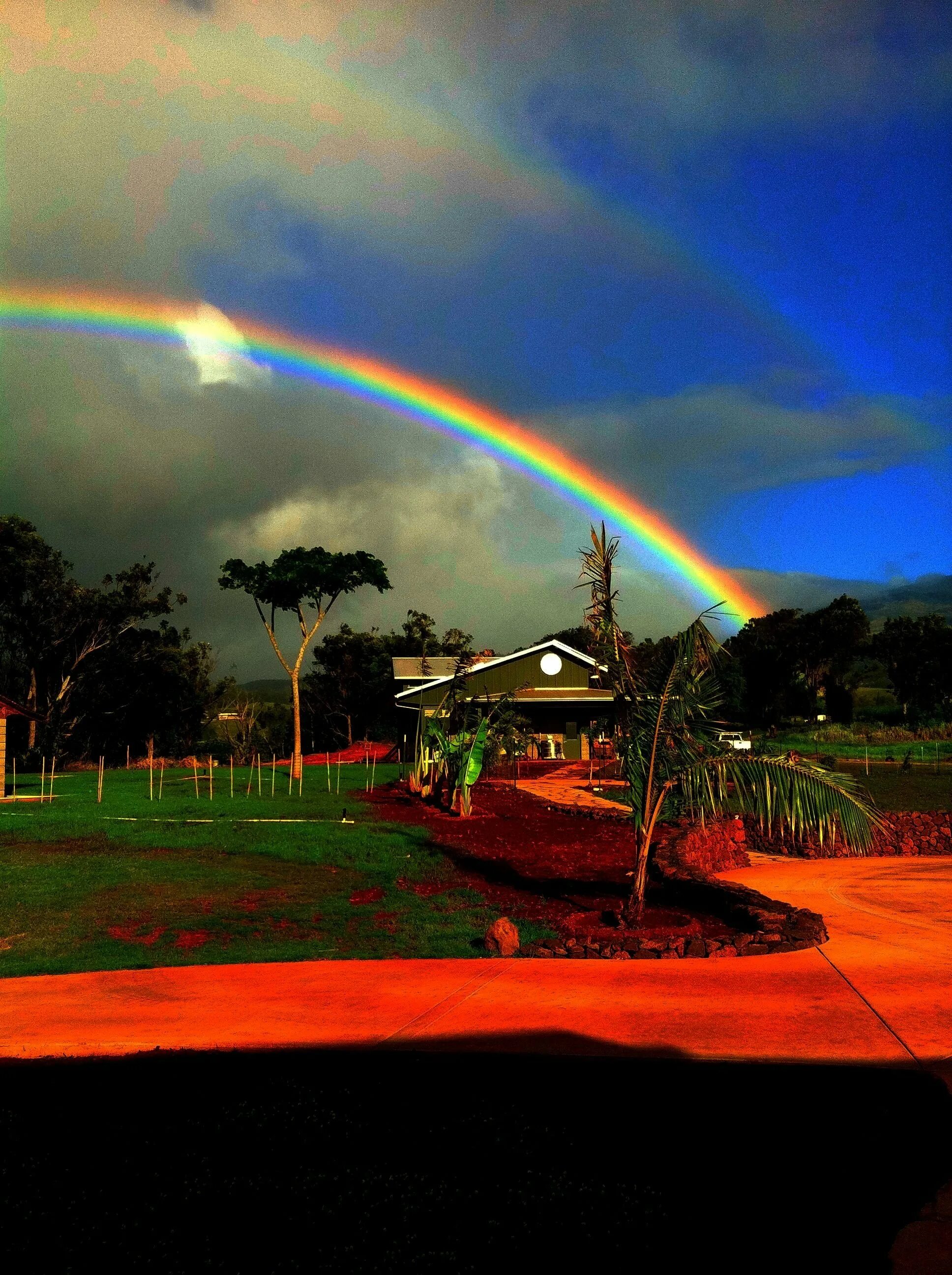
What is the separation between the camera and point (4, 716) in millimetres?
28422

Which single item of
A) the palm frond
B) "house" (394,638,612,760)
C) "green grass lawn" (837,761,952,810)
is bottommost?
"green grass lawn" (837,761,952,810)

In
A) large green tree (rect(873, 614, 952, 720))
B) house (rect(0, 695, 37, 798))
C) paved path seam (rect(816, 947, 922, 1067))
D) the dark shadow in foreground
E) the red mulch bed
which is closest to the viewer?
the dark shadow in foreground

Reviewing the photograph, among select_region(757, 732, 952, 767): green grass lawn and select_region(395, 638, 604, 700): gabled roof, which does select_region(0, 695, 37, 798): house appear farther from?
select_region(757, 732, 952, 767): green grass lawn

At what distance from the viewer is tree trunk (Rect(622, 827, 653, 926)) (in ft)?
34.7

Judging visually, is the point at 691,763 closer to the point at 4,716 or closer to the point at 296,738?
the point at 4,716

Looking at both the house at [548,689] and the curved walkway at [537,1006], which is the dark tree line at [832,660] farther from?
the curved walkway at [537,1006]

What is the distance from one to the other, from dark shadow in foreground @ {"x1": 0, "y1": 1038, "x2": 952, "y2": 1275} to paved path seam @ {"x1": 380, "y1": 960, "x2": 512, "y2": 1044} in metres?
0.66

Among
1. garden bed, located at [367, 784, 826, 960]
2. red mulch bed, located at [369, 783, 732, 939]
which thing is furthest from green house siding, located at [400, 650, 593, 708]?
garden bed, located at [367, 784, 826, 960]

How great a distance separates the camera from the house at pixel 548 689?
41.3 m

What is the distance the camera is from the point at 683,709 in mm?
10711

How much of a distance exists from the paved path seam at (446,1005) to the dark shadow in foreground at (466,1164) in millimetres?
656

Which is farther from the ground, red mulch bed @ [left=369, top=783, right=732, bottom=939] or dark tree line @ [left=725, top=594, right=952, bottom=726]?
dark tree line @ [left=725, top=594, right=952, bottom=726]

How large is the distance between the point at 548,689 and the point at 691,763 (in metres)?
30.8

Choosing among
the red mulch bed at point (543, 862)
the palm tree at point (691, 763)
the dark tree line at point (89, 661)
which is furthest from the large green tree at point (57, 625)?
the palm tree at point (691, 763)
